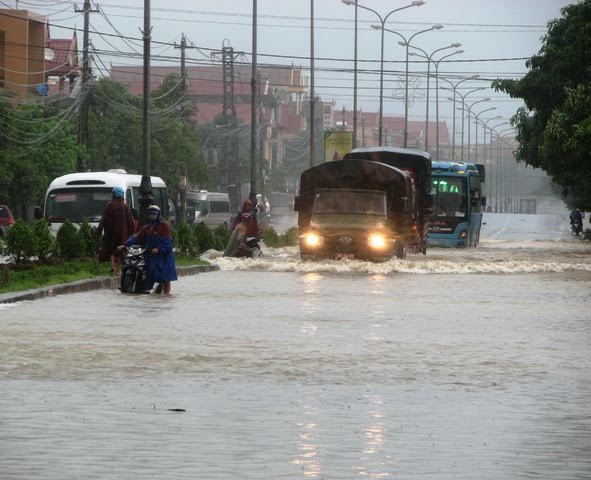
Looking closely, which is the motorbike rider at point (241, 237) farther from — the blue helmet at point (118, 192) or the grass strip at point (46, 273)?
the blue helmet at point (118, 192)

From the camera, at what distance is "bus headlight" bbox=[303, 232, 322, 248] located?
38.0 meters

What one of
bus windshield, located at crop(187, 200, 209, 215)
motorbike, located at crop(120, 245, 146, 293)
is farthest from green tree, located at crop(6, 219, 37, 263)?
bus windshield, located at crop(187, 200, 209, 215)

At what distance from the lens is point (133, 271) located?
26.8m

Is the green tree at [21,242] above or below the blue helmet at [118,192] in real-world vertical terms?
below

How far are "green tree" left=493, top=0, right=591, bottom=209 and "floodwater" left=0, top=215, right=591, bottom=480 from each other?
101ft

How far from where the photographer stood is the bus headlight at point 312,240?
38031 millimetres

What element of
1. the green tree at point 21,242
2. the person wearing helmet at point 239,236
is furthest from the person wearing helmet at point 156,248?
the person wearing helmet at point 239,236

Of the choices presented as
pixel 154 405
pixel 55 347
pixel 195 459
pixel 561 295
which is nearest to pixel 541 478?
pixel 195 459

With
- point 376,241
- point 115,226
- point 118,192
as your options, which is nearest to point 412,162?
point 376,241

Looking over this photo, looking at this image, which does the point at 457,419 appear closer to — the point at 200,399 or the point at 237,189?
the point at 200,399

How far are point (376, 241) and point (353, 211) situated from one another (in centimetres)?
185

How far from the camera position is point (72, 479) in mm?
8789

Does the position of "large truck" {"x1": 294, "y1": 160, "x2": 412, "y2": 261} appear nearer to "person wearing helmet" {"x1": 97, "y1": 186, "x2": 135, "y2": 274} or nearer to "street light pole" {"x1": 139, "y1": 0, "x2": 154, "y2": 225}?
"street light pole" {"x1": 139, "y1": 0, "x2": 154, "y2": 225}

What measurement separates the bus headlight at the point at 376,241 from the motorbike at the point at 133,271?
11.7m
